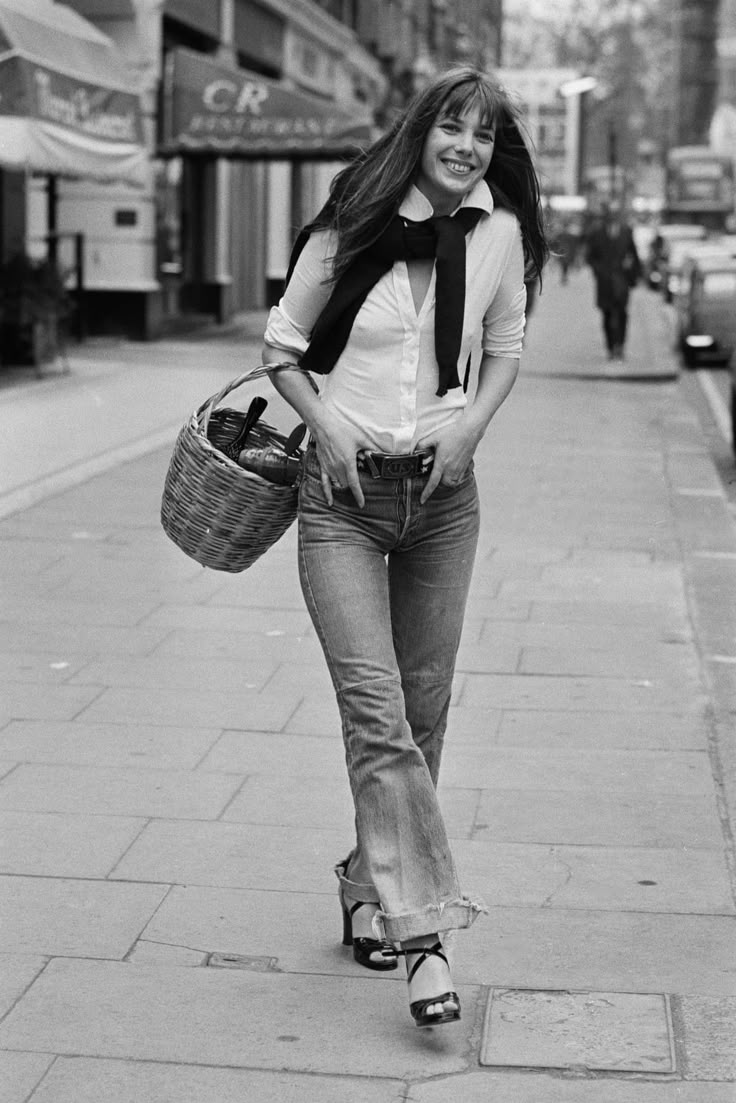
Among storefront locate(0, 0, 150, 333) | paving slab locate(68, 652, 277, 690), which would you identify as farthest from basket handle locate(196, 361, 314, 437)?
storefront locate(0, 0, 150, 333)

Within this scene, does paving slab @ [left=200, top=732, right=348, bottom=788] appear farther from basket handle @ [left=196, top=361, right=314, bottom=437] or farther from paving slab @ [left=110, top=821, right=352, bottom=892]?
basket handle @ [left=196, top=361, right=314, bottom=437]

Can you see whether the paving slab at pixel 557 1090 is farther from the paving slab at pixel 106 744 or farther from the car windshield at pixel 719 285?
the car windshield at pixel 719 285

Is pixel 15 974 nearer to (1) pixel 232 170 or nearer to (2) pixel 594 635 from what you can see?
(2) pixel 594 635

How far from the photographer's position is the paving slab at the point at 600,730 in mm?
5945

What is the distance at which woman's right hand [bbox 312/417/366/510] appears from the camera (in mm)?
3707

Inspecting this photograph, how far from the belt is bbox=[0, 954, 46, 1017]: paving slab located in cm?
129

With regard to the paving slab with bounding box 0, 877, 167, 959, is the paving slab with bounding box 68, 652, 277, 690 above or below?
below

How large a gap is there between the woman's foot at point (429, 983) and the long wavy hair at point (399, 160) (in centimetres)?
134

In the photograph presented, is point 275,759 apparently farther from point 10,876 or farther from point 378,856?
point 378,856

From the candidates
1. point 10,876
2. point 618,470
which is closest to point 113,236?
point 618,470

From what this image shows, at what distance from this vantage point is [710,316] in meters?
23.9

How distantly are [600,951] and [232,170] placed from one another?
87.2ft

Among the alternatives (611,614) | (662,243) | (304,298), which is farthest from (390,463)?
(662,243)

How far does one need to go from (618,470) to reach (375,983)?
30.5 feet
